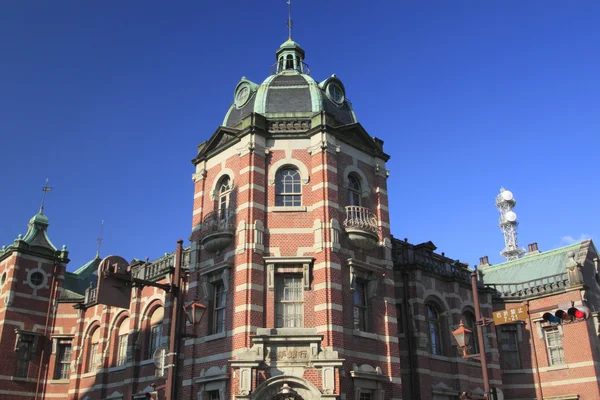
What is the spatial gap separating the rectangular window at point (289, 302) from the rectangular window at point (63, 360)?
17924mm

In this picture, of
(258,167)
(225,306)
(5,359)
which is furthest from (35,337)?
(258,167)

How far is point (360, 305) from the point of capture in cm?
2391

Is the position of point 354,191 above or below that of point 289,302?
above

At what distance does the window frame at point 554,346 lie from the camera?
31066 millimetres

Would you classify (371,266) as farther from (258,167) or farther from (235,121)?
(235,121)

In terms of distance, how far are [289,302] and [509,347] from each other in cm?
1607

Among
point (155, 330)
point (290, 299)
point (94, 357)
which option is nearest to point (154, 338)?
point (155, 330)

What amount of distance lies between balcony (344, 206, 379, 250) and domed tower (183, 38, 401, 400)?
57 mm

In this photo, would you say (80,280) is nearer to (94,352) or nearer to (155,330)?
(94,352)

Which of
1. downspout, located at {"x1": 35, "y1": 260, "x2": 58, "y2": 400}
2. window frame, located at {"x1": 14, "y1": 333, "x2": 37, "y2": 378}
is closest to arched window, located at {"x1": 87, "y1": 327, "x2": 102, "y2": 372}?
downspout, located at {"x1": 35, "y1": 260, "x2": 58, "y2": 400}

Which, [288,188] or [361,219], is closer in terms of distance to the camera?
[361,219]

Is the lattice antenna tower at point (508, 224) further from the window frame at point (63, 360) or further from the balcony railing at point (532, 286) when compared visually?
the window frame at point (63, 360)

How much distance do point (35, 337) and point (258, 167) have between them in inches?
752

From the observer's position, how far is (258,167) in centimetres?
2459
